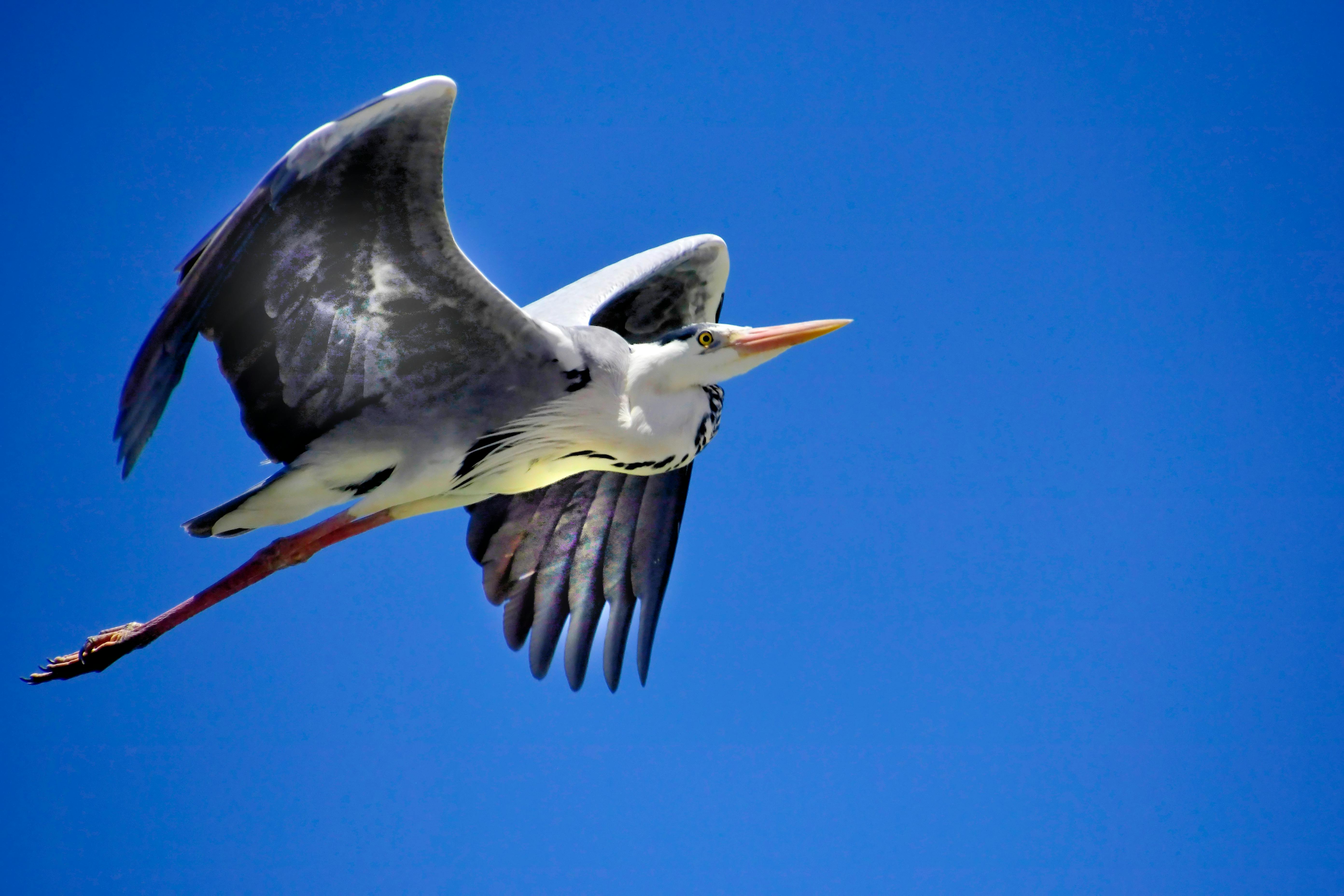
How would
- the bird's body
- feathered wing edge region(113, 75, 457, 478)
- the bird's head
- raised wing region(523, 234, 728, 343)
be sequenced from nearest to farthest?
feathered wing edge region(113, 75, 457, 478) → the bird's body → the bird's head → raised wing region(523, 234, 728, 343)

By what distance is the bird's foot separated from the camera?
5.31 metres

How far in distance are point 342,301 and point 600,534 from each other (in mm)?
2223

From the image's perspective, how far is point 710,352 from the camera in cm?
557

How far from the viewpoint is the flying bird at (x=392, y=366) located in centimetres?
454

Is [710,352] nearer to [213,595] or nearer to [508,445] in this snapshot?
[508,445]

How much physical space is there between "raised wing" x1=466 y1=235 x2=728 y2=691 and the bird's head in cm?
78

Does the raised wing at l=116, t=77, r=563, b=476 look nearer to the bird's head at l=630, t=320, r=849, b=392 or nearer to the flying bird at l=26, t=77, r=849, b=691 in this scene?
the flying bird at l=26, t=77, r=849, b=691

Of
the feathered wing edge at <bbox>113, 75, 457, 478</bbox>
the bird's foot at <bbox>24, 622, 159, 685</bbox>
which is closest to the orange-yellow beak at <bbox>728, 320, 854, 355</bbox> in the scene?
the feathered wing edge at <bbox>113, 75, 457, 478</bbox>

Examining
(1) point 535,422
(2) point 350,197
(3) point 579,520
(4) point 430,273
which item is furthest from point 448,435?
(3) point 579,520

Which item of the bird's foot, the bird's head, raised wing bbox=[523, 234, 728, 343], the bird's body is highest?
raised wing bbox=[523, 234, 728, 343]

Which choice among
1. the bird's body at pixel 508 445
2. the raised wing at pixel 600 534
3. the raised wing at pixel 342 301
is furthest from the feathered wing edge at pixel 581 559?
the raised wing at pixel 342 301

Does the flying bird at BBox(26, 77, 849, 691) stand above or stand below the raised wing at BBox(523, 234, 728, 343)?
below

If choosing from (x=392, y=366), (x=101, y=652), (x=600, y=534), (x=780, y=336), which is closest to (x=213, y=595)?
(x=101, y=652)

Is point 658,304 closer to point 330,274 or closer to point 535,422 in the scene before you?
point 535,422
